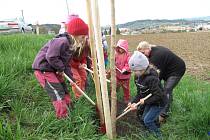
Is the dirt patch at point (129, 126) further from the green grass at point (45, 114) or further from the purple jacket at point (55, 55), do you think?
the purple jacket at point (55, 55)

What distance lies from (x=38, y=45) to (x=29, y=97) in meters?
3.04

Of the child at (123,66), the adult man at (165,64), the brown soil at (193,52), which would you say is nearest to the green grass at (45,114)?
the adult man at (165,64)

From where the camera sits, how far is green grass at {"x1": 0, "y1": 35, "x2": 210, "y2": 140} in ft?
11.7

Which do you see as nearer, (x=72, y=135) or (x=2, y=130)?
(x=2, y=130)

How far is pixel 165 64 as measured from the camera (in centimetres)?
500

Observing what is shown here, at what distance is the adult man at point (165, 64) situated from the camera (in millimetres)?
4855

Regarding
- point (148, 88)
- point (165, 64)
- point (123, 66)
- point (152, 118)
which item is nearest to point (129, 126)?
point (152, 118)

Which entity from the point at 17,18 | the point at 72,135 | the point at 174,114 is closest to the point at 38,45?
the point at 174,114

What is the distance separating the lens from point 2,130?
3.05 metres

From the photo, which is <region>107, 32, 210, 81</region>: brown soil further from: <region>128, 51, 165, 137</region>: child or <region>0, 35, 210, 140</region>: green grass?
<region>128, 51, 165, 137</region>: child

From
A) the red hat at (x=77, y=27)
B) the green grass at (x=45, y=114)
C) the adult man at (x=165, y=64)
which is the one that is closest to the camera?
the green grass at (x=45, y=114)

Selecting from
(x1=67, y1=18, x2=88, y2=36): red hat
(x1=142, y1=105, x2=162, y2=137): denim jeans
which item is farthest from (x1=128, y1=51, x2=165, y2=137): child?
(x1=67, y1=18, x2=88, y2=36): red hat

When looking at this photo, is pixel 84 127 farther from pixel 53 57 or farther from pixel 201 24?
pixel 201 24

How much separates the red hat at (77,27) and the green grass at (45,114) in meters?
0.91
